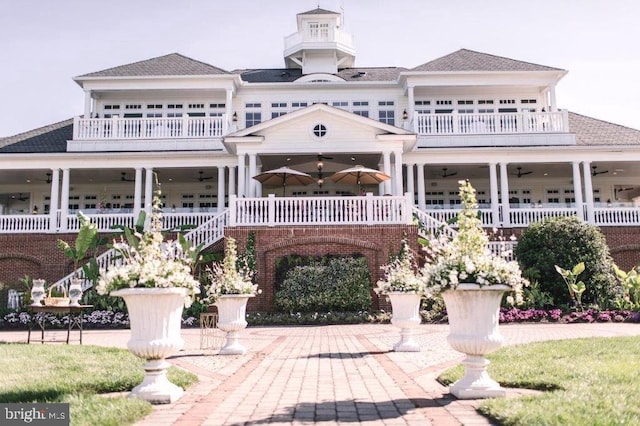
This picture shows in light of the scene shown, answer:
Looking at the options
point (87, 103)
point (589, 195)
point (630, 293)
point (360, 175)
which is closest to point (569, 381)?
point (630, 293)

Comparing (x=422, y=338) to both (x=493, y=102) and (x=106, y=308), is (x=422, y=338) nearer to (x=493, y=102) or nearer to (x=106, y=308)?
(x=106, y=308)

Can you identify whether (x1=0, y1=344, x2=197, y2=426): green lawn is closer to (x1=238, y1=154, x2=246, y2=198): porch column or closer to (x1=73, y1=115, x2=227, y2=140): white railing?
(x1=238, y1=154, x2=246, y2=198): porch column

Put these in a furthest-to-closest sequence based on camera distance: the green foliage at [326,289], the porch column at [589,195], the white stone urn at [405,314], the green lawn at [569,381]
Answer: the porch column at [589,195] < the green foliage at [326,289] < the white stone urn at [405,314] < the green lawn at [569,381]

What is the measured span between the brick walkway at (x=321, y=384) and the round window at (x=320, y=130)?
10590 millimetres

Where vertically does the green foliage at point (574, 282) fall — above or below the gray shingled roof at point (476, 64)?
below

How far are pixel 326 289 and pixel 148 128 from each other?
11.8 m

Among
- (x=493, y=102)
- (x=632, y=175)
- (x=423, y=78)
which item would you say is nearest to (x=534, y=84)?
(x=493, y=102)

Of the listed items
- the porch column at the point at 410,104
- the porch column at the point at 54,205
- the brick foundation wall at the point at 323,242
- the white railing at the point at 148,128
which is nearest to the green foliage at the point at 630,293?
the brick foundation wall at the point at 323,242

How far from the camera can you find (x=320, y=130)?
22.4 meters

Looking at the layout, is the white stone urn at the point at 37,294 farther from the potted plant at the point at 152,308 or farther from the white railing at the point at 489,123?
the white railing at the point at 489,123

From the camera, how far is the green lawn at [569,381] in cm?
505

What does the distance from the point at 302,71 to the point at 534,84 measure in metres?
11.3

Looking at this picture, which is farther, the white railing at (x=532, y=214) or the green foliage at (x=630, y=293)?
the white railing at (x=532, y=214)

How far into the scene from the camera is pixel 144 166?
935 inches
